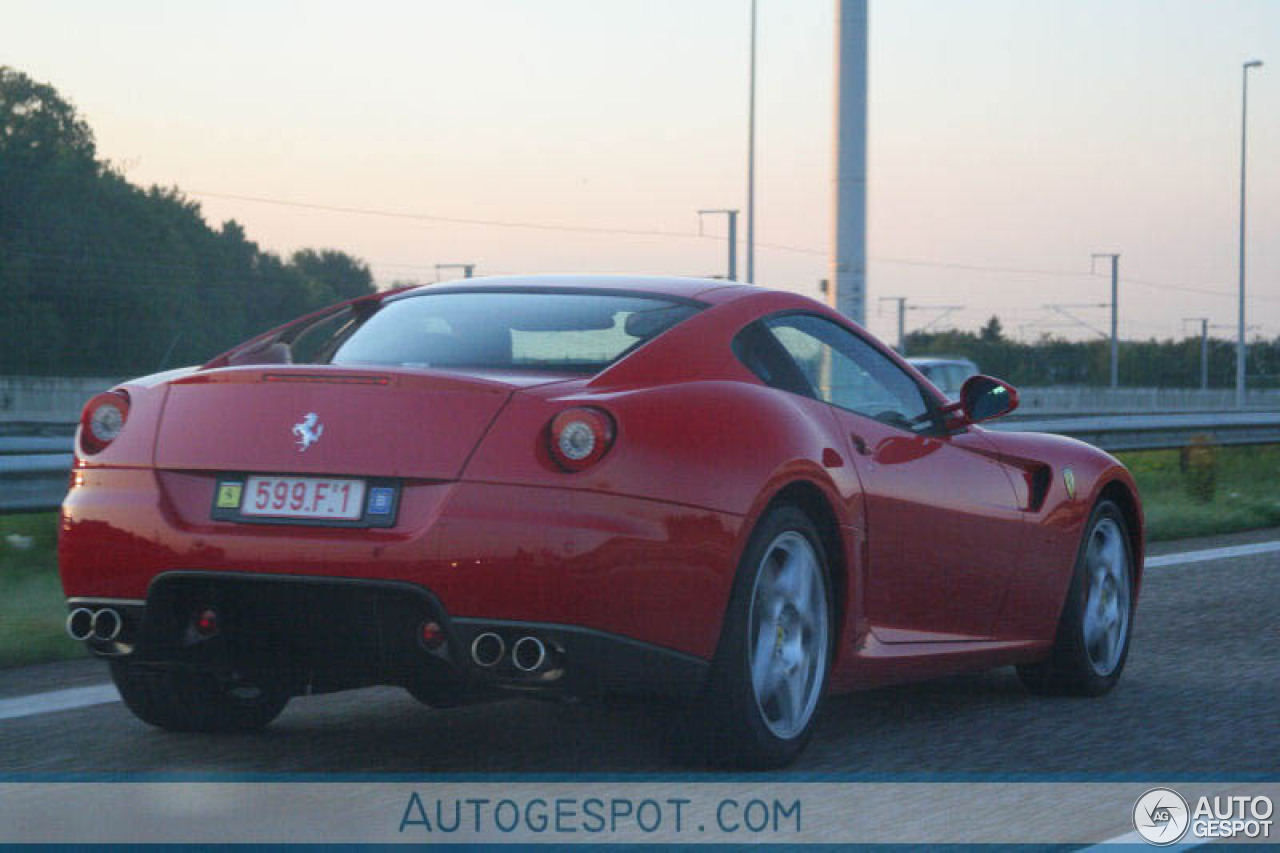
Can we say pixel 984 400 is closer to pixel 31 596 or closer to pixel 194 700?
pixel 194 700

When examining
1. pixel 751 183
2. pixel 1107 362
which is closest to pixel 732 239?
pixel 751 183

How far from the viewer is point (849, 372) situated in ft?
20.0

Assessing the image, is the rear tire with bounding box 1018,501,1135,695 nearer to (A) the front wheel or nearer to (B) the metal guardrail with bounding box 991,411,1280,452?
(A) the front wheel

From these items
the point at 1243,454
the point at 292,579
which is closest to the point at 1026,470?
the point at 292,579

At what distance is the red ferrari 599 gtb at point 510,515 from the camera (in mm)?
4645

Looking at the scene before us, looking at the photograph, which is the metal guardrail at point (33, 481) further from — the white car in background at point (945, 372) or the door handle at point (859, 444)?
the white car in background at point (945, 372)

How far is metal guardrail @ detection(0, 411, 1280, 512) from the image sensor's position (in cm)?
866

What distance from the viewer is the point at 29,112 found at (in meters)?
87.2

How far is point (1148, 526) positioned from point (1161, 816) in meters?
9.98

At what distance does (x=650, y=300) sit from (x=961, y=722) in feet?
5.74

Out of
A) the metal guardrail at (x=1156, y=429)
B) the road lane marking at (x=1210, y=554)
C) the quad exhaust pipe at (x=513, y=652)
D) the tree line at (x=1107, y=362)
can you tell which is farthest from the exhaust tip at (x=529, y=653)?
the tree line at (x=1107, y=362)

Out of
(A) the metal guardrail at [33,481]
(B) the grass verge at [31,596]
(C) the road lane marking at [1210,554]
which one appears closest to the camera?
(B) the grass verge at [31,596]

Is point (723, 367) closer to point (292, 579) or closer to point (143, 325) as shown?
point (292, 579)

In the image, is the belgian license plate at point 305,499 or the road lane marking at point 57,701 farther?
the road lane marking at point 57,701
